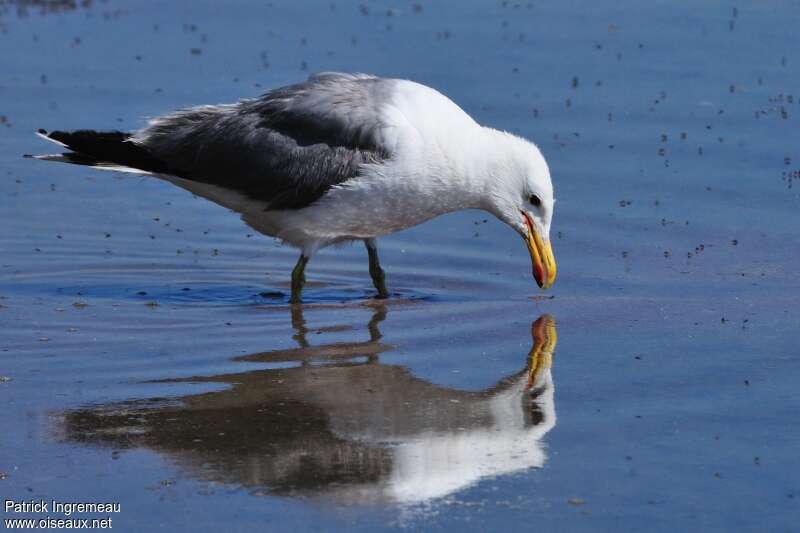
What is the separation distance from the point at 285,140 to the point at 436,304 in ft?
4.48

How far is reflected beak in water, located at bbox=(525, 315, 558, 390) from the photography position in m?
7.45

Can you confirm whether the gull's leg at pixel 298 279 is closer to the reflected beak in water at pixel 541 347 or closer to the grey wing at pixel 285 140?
the grey wing at pixel 285 140

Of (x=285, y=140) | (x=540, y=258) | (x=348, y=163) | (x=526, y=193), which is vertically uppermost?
(x=285, y=140)

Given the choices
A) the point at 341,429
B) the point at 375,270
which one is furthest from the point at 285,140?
the point at 341,429

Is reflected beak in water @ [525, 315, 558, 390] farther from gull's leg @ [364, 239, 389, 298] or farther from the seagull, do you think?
gull's leg @ [364, 239, 389, 298]

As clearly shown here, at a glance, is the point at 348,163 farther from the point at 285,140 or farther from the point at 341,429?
the point at 341,429

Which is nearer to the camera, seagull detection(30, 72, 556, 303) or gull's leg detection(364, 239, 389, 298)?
seagull detection(30, 72, 556, 303)

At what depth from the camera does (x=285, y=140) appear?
916cm

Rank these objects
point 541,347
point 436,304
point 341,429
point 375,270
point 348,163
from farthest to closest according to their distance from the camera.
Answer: point 375,270, point 436,304, point 348,163, point 541,347, point 341,429

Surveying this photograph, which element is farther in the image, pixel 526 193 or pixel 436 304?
pixel 436 304

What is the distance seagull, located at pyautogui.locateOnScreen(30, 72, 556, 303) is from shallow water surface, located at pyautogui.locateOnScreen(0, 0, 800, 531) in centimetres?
49

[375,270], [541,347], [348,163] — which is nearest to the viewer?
[541,347]

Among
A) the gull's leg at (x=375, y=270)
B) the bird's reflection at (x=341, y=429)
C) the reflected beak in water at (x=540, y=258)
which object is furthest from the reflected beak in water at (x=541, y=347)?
the gull's leg at (x=375, y=270)

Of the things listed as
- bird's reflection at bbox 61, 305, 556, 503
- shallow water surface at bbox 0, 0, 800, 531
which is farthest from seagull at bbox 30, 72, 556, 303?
bird's reflection at bbox 61, 305, 556, 503
